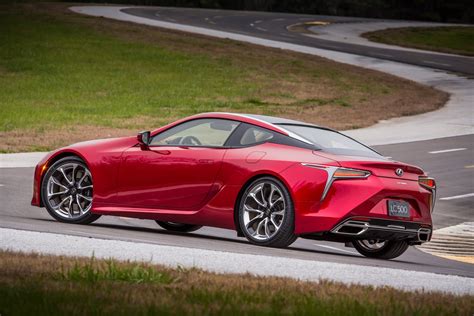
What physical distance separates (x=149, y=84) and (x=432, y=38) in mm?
31609

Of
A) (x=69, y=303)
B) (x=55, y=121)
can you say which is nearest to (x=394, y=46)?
(x=55, y=121)

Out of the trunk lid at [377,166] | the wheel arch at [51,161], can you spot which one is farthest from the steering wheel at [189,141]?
the trunk lid at [377,166]

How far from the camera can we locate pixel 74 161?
41.8ft

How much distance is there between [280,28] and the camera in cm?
6612

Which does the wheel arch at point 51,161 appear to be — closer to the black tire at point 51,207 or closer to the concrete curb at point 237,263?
the black tire at point 51,207

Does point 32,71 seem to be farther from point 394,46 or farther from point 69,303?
point 69,303

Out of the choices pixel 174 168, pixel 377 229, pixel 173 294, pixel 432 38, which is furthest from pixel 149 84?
pixel 173 294

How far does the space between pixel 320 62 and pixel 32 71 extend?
11.6 meters

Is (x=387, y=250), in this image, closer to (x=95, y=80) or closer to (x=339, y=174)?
(x=339, y=174)

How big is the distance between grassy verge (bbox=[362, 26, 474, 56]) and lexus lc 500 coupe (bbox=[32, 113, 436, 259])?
151 feet

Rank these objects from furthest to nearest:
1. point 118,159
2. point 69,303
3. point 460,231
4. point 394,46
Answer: point 394,46 < point 460,231 < point 118,159 < point 69,303

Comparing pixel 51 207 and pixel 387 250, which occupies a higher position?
pixel 51 207

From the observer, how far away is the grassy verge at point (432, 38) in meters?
60.8

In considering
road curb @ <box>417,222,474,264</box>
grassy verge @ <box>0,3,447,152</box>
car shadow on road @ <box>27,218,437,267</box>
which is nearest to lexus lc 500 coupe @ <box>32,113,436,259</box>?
car shadow on road @ <box>27,218,437,267</box>
